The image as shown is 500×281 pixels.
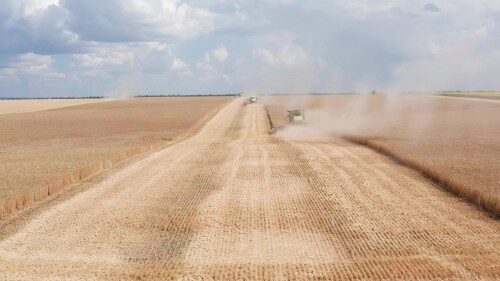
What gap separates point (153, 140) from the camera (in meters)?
47.2

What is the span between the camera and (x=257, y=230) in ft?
59.6

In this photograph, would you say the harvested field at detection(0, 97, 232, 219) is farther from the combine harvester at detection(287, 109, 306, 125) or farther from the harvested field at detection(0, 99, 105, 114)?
the harvested field at detection(0, 99, 105, 114)

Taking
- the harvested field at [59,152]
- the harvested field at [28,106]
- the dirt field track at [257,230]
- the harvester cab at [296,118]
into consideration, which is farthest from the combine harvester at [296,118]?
the harvested field at [28,106]

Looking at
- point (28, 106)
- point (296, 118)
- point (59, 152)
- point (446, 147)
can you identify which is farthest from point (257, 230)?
point (28, 106)

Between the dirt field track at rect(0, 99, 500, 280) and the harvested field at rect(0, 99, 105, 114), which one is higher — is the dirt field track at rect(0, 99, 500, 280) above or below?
above

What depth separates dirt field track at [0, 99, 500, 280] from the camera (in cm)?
1454

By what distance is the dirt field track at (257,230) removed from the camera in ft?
47.7

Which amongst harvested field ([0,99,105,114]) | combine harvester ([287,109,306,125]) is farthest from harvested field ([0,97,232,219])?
harvested field ([0,99,105,114])

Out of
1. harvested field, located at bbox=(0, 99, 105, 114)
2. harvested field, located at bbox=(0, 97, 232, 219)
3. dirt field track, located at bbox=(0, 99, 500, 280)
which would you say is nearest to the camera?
dirt field track, located at bbox=(0, 99, 500, 280)

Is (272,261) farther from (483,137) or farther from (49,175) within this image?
(483,137)

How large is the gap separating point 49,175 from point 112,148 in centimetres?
1223

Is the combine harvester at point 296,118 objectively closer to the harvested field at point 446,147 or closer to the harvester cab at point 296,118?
the harvester cab at point 296,118

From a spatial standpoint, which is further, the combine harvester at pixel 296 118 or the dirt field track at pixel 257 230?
the combine harvester at pixel 296 118

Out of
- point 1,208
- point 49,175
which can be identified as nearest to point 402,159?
point 49,175
